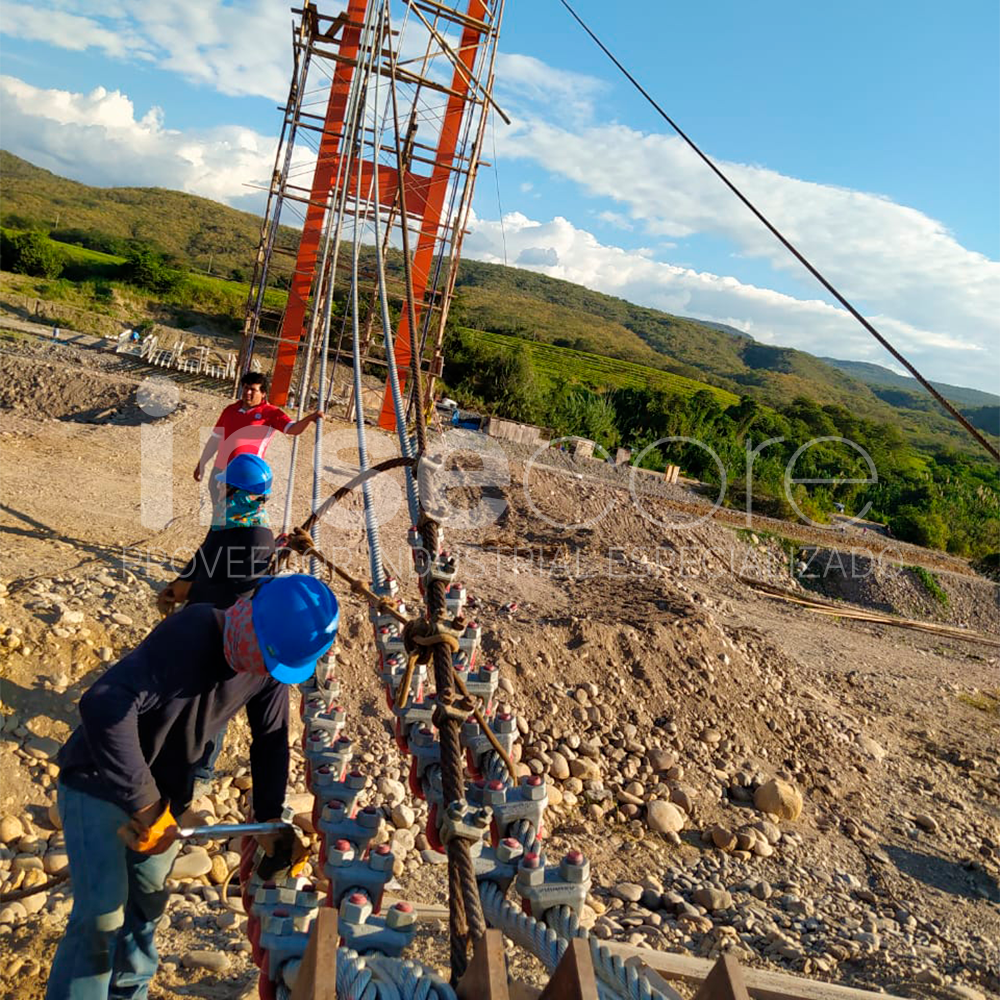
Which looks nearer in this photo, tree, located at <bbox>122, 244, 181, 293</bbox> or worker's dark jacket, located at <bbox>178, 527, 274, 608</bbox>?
worker's dark jacket, located at <bbox>178, 527, 274, 608</bbox>

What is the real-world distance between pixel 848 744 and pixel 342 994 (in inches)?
255

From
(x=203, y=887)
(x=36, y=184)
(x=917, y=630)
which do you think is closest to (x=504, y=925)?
(x=203, y=887)

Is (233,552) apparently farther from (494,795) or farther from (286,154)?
(286,154)

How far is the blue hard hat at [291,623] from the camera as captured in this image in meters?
1.80

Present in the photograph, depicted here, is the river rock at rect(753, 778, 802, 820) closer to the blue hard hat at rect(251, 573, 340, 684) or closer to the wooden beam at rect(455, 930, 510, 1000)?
the blue hard hat at rect(251, 573, 340, 684)

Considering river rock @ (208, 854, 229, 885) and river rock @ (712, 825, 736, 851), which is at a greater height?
river rock @ (208, 854, 229, 885)

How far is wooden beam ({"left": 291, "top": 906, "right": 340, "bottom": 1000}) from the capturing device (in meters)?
1.14

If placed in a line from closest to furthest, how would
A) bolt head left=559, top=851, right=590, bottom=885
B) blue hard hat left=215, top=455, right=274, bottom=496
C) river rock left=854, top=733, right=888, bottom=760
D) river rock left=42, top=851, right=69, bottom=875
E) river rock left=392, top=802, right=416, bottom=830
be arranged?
bolt head left=559, top=851, right=590, bottom=885 < river rock left=42, top=851, right=69, bottom=875 < blue hard hat left=215, top=455, right=274, bottom=496 < river rock left=392, top=802, right=416, bottom=830 < river rock left=854, top=733, right=888, bottom=760

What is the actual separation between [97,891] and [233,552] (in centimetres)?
159

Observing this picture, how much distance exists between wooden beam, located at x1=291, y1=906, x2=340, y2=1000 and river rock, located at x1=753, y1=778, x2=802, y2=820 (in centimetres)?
498

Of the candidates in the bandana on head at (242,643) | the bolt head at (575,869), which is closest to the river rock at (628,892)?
the bolt head at (575,869)

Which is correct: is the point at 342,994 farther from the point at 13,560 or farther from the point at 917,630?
the point at 917,630

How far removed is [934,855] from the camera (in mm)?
5547

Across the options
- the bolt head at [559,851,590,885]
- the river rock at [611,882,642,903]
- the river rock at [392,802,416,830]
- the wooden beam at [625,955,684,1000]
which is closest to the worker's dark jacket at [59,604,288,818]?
the bolt head at [559,851,590,885]
